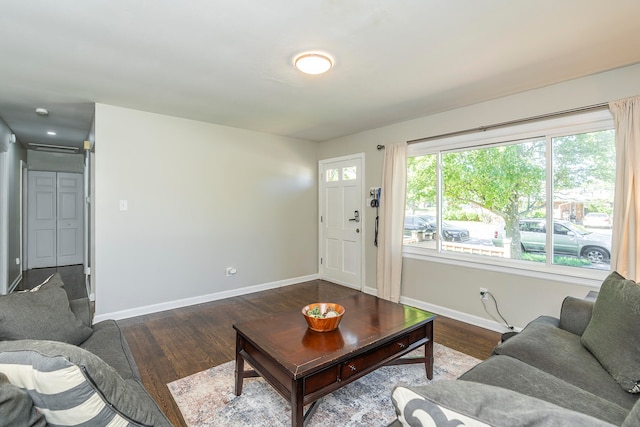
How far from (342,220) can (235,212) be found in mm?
1690

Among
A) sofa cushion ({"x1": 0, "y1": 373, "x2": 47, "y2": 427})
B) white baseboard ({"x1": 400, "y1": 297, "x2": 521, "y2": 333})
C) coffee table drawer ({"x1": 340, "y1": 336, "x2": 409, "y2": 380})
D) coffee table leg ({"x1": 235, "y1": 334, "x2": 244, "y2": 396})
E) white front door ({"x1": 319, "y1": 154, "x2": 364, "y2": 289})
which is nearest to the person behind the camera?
sofa cushion ({"x1": 0, "y1": 373, "x2": 47, "y2": 427})

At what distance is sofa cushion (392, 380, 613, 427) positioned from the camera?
0.57m

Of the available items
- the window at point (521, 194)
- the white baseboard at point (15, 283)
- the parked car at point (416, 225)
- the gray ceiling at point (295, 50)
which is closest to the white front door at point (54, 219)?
the white baseboard at point (15, 283)

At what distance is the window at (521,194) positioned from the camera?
2.64 m

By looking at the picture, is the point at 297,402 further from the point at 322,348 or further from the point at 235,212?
the point at 235,212

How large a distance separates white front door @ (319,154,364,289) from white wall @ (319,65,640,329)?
0.21 metres

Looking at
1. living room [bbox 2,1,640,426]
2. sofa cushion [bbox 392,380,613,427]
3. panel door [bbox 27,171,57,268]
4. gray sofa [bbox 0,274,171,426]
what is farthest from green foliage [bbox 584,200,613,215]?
panel door [bbox 27,171,57,268]

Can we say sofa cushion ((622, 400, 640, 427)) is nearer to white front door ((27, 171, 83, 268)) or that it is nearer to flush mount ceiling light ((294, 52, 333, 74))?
flush mount ceiling light ((294, 52, 333, 74))

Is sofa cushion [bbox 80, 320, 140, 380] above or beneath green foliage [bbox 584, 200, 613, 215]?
beneath

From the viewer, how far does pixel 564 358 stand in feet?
5.15

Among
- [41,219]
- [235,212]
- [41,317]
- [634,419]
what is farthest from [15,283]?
[634,419]

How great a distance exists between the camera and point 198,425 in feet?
5.78

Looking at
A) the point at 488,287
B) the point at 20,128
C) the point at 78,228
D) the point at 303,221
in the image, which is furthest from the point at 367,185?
the point at 78,228

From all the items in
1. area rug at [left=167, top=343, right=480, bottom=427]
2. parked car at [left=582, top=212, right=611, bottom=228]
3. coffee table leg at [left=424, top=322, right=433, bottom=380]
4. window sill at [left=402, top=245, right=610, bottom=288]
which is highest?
parked car at [left=582, top=212, right=611, bottom=228]
